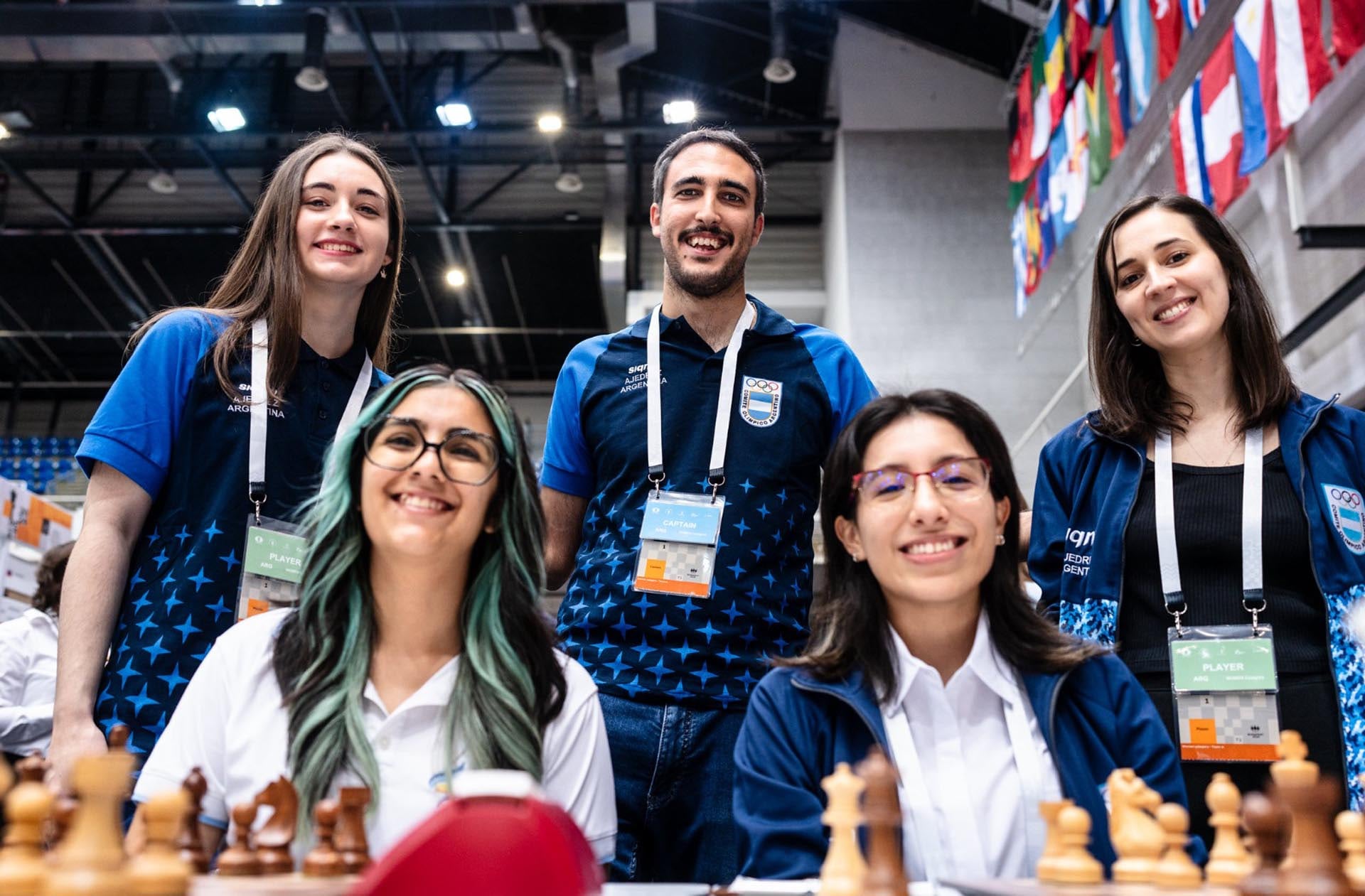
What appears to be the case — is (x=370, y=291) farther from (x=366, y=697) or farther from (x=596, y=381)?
(x=366, y=697)

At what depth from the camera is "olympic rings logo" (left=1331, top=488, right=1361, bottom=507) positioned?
2051 mm

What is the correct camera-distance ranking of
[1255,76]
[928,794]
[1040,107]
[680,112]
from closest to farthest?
[928,794], [1255,76], [1040,107], [680,112]

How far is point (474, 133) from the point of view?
11.3 metres

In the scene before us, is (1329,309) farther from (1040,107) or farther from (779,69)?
(779,69)

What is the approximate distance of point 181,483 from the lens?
7.03ft

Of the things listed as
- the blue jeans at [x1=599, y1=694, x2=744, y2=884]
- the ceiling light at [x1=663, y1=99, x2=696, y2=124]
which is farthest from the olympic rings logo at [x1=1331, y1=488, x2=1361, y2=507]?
the ceiling light at [x1=663, y1=99, x2=696, y2=124]

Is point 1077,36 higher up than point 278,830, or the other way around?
point 1077,36

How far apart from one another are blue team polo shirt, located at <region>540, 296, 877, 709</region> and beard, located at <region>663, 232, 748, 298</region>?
0.08 m

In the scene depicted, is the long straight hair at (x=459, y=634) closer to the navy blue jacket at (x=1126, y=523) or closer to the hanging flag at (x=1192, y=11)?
the navy blue jacket at (x=1126, y=523)

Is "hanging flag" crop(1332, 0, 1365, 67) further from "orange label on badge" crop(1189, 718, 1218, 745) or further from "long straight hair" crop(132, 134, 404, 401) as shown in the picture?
"long straight hair" crop(132, 134, 404, 401)

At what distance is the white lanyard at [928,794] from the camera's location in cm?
149

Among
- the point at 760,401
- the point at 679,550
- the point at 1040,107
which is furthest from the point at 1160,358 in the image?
the point at 1040,107

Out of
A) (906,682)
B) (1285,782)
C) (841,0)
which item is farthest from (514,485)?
(841,0)

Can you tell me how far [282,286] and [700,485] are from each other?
917 millimetres
